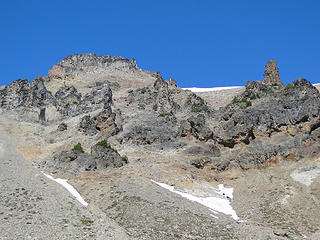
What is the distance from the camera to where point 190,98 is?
68.6m

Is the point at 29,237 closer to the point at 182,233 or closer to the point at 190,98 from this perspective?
the point at 182,233

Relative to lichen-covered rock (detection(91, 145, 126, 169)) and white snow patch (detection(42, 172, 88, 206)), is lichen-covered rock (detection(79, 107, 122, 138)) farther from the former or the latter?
white snow patch (detection(42, 172, 88, 206))

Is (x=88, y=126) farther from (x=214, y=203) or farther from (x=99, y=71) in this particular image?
(x=99, y=71)

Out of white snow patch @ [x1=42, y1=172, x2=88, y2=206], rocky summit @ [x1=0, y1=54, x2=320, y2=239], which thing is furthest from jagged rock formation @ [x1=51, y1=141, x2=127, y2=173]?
white snow patch @ [x1=42, y1=172, x2=88, y2=206]

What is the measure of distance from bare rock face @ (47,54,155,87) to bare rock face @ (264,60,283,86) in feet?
120

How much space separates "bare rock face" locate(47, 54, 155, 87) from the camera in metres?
106

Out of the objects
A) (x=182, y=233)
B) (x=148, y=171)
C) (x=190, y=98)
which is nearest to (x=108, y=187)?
(x=148, y=171)

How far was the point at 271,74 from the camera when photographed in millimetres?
76438

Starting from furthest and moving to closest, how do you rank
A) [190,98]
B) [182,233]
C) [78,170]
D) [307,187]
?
[190,98] < [78,170] < [307,187] < [182,233]

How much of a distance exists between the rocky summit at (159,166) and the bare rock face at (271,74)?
38.1 feet

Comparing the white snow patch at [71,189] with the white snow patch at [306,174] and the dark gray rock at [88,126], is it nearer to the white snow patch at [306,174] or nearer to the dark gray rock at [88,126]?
the dark gray rock at [88,126]

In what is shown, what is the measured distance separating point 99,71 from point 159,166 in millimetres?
81310

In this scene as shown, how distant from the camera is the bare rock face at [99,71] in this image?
10607 cm

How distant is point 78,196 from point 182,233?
10568mm
